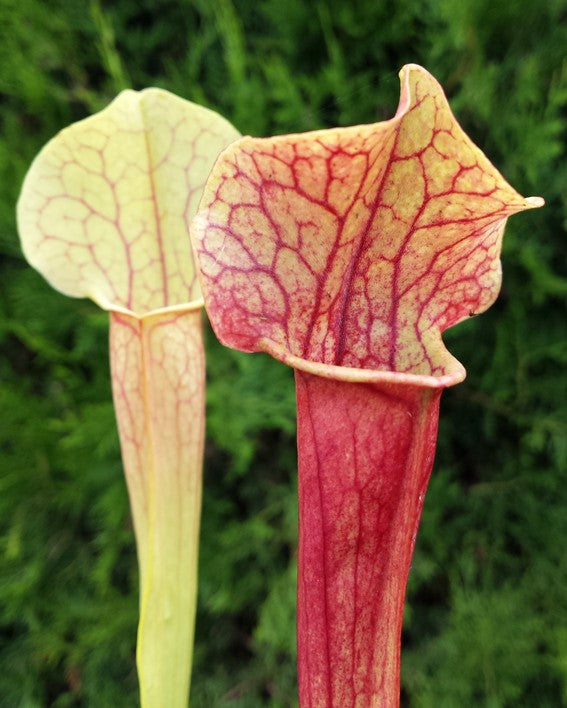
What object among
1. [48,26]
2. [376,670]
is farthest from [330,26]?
[376,670]

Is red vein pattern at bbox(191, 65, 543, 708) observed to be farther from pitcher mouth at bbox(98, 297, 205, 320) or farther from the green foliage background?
the green foliage background

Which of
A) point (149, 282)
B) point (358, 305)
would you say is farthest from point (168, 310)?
point (358, 305)


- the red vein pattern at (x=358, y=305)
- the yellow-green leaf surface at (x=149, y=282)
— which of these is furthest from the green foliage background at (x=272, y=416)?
the red vein pattern at (x=358, y=305)

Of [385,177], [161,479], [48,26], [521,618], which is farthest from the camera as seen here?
[48,26]

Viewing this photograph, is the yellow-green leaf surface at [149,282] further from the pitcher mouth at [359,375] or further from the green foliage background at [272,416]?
the green foliage background at [272,416]

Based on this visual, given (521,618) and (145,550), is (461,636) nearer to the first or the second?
(521,618)
